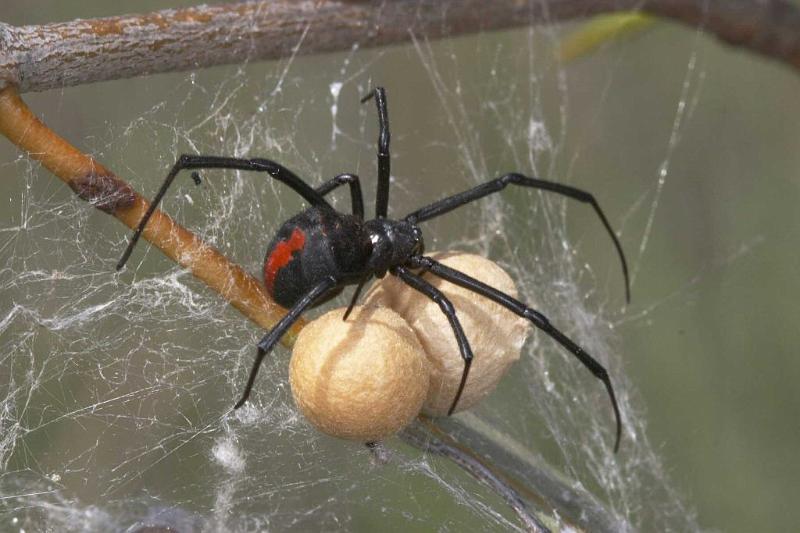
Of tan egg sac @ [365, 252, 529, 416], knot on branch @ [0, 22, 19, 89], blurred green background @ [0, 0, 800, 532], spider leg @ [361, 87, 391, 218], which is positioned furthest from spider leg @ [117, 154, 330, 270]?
blurred green background @ [0, 0, 800, 532]

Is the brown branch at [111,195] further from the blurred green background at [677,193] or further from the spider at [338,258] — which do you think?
the blurred green background at [677,193]

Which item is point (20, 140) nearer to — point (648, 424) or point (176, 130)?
point (176, 130)

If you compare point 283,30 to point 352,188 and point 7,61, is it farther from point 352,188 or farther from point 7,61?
point 7,61

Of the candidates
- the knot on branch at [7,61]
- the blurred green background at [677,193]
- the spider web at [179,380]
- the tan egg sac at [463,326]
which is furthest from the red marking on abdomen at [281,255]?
the blurred green background at [677,193]

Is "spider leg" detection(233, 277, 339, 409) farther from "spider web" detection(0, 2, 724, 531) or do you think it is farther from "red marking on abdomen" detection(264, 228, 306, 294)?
"spider web" detection(0, 2, 724, 531)

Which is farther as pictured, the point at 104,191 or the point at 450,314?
the point at 450,314

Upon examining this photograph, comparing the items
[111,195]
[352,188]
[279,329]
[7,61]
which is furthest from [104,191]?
[352,188]
